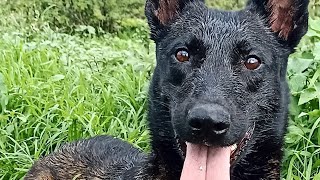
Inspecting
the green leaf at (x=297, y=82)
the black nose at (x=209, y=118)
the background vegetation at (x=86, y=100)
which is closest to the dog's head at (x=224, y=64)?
the black nose at (x=209, y=118)

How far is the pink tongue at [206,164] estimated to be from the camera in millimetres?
3322

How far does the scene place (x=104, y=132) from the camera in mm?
5500

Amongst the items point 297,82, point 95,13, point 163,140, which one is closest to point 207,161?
point 163,140

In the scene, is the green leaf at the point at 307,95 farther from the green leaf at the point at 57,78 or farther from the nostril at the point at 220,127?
the green leaf at the point at 57,78

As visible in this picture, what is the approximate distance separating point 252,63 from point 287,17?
1.73 ft

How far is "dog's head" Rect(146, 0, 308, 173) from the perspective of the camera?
3264 millimetres

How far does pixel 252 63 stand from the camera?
3.48m

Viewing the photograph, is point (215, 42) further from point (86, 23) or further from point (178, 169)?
point (86, 23)

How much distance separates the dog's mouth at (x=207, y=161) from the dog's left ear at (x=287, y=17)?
0.74 metres

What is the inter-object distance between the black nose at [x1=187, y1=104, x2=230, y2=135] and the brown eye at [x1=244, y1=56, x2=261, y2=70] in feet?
1.26

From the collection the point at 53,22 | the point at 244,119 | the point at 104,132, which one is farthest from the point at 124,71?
the point at 53,22

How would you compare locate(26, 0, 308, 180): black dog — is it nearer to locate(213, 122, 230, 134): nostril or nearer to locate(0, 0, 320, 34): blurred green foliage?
locate(213, 122, 230, 134): nostril

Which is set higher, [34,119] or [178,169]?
[178,169]

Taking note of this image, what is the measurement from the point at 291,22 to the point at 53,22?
29.4 ft
